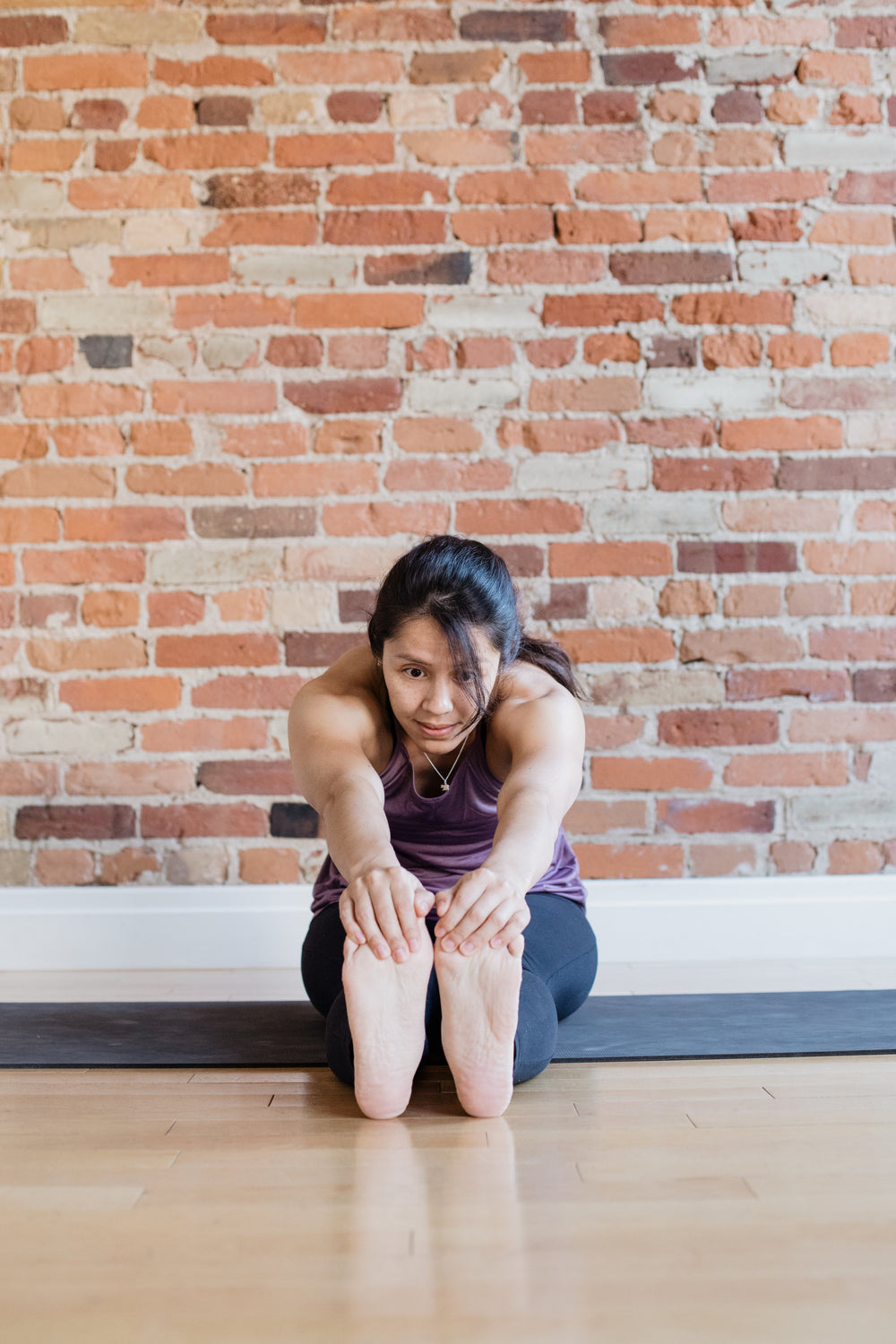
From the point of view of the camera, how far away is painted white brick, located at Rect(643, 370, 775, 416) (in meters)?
2.45

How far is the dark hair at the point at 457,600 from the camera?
1.55 meters

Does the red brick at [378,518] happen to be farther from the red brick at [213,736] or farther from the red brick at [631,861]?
the red brick at [631,861]

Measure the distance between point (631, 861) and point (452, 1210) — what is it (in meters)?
1.43

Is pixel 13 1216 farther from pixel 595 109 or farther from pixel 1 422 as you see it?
pixel 595 109

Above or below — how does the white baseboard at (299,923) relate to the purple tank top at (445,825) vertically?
below

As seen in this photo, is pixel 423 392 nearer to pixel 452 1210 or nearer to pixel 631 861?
pixel 631 861

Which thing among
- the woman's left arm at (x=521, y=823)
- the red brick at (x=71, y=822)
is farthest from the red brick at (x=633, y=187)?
the red brick at (x=71, y=822)

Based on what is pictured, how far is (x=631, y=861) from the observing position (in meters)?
2.45

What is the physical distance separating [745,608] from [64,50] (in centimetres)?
203

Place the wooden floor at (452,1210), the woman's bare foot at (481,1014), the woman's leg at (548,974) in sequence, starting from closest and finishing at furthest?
the wooden floor at (452,1210) → the woman's bare foot at (481,1014) → the woman's leg at (548,974)

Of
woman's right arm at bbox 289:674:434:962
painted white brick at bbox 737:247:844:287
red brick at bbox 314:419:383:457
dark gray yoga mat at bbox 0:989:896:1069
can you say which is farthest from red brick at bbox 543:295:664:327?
dark gray yoga mat at bbox 0:989:896:1069

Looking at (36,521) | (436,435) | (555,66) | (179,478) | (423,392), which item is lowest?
(36,521)

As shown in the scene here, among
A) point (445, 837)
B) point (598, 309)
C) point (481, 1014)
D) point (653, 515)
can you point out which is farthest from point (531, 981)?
point (598, 309)

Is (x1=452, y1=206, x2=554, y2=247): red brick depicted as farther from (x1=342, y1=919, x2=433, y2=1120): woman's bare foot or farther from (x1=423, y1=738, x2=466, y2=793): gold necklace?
(x1=342, y1=919, x2=433, y2=1120): woman's bare foot
